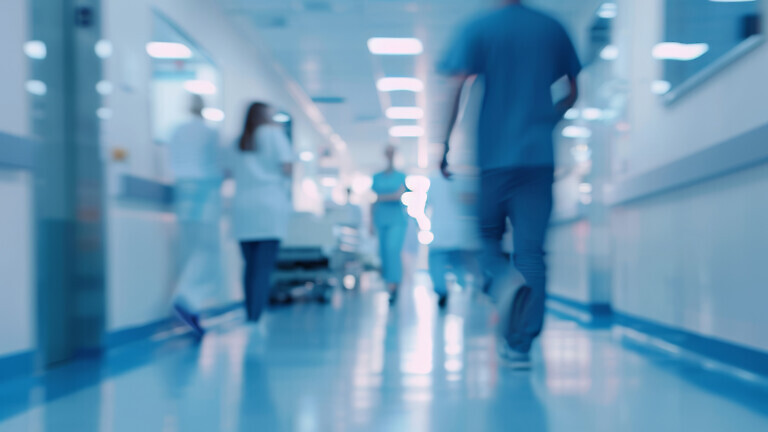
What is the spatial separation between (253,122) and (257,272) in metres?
1.00

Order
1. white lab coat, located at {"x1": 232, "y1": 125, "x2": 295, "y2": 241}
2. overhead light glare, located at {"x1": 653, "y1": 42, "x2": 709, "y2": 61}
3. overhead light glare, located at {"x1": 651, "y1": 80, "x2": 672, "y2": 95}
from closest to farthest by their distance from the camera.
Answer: overhead light glare, located at {"x1": 653, "y1": 42, "x2": 709, "y2": 61} → overhead light glare, located at {"x1": 651, "y1": 80, "x2": 672, "y2": 95} → white lab coat, located at {"x1": 232, "y1": 125, "x2": 295, "y2": 241}

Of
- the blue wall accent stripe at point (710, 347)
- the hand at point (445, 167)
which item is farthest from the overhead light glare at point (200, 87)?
the blue wall accent stripe at point (710, 347)

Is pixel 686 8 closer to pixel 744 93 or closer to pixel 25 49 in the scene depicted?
pixel 744 93

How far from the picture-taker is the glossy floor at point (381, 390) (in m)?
1.92

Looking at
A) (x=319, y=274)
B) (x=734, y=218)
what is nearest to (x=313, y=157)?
(x=319, y=274)

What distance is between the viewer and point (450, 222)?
18.9 feet

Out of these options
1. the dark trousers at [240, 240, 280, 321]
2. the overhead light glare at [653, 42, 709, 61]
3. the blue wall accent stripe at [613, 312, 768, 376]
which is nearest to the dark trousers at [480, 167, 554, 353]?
the blue wall accent stripe at [613, 312, 768, 376]

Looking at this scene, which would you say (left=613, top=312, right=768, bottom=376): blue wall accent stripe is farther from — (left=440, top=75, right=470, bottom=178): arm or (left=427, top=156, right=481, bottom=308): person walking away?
(left=427, top=156, right=481, bottom=308): person walking away

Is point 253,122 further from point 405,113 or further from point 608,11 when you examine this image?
point 405,113

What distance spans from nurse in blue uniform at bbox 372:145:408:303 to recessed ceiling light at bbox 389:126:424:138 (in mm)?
7495

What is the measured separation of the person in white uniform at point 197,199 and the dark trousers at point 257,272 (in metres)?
0.27

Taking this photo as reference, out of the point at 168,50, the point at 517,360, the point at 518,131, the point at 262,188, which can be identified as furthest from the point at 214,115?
the point at 517,360

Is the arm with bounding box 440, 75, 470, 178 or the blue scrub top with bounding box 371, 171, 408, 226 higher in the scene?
the arm with bounding box 440, 75, 470, 178

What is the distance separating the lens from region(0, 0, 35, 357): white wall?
2646mm
